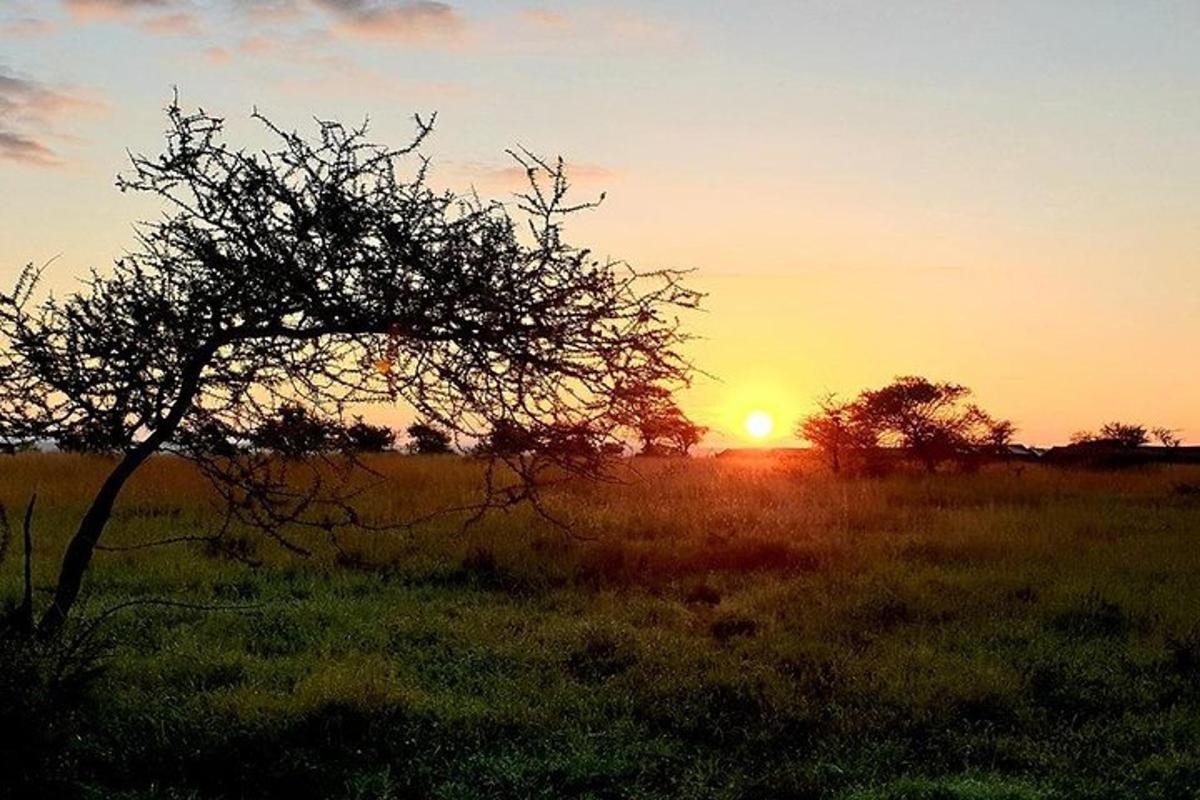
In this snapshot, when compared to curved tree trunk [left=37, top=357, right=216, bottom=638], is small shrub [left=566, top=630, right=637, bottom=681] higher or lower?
lower

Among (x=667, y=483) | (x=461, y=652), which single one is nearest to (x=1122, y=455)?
(x=667, y=483)

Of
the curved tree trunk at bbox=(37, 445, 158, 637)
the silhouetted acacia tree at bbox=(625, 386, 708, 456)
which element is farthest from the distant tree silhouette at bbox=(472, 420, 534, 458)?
the curved tree trunk at bbox=(37, 445, 158, 637)

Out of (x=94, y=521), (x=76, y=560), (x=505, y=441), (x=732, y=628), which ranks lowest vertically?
(x=732, y=628)

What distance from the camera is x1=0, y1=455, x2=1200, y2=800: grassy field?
24.4 feet

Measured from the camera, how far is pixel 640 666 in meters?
9.51

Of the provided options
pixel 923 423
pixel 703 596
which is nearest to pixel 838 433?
pixel 923 423

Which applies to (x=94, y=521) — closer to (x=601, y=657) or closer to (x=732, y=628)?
(x=601, y=657)

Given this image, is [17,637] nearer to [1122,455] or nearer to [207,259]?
[207,259]

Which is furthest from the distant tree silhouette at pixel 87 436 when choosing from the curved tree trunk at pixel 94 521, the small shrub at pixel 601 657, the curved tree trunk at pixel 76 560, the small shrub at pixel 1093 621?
the small shrub at pixel 1093 621

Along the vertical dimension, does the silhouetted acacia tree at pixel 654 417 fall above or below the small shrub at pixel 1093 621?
above

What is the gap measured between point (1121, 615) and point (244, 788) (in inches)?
328

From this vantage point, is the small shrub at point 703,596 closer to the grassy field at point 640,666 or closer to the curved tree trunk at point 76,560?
the grassy field at point 640,666

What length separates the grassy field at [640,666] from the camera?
7445 mm

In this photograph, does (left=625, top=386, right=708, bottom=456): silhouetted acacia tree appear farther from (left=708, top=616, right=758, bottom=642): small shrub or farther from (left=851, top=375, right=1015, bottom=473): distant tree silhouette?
(left=851, top=375, right=1015, bottom=473): distant tree silhouette
